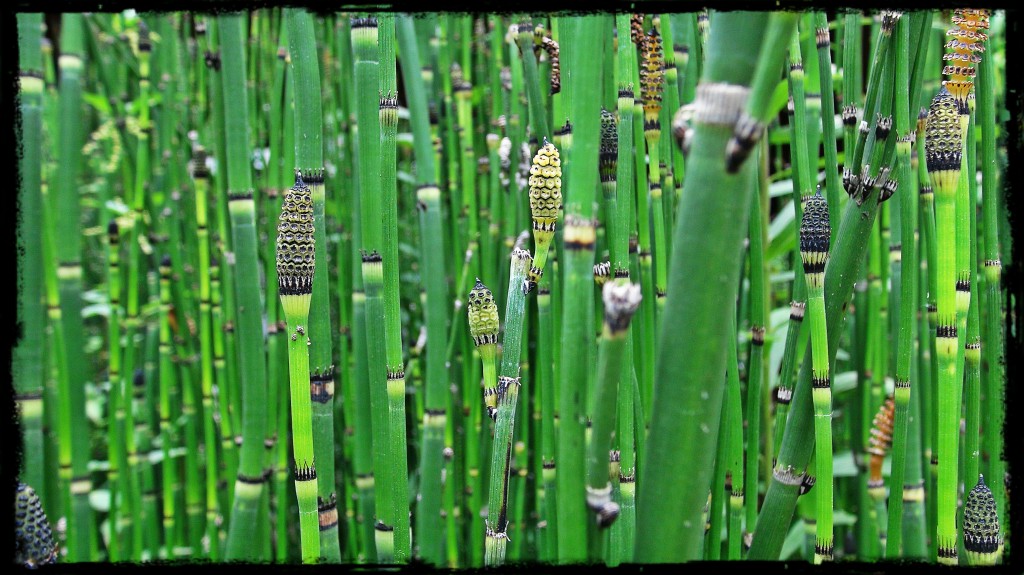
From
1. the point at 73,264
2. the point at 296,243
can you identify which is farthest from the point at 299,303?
the point at 73,264

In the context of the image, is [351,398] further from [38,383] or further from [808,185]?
[808,185]

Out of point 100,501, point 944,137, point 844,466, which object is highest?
point 944,137

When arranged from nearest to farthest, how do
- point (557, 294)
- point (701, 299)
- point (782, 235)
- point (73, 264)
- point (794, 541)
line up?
point (701, 299) < point (557, 294) < point (73, 264) < point (794, 541) < point (782, 235)

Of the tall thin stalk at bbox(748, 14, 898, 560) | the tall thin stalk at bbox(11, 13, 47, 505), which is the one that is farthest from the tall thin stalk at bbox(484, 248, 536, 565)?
the tall thin stalk at bbox(11, 13, 47, 505)

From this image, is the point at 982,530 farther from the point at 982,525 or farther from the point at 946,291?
the point at 946,291

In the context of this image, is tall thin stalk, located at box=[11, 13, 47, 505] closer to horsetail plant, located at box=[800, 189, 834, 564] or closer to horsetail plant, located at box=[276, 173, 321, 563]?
horsetail plant, located at box=[276, 173, 321, 563]

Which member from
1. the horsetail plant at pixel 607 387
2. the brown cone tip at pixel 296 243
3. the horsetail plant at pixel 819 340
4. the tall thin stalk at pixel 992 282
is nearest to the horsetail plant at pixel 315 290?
the brown cone tip at pixel 296 243

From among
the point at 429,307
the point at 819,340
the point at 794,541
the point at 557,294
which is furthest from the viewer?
the point at 794,541

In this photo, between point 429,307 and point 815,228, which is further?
point 429,307
